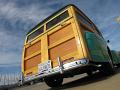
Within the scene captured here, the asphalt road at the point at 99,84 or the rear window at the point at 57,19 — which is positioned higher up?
the rear window at the point at 57,19

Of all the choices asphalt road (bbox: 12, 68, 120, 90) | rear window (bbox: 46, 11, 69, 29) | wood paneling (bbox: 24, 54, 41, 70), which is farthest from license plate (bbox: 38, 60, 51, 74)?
rear window (bbox: 46, 11, 69, 29)

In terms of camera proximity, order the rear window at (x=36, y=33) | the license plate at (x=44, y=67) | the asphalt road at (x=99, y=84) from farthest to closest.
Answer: the rear window at (x=36, y=33) < the license plate at (x=44, y=67) < the asphalt road at (x=99, y=84)

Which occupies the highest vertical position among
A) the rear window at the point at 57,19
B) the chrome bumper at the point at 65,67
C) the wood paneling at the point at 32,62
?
the rear window at the point at 57,19

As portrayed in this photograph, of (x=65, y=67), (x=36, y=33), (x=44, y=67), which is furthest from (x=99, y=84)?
(x=36, y=33)

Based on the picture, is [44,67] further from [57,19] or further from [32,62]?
[57,19]

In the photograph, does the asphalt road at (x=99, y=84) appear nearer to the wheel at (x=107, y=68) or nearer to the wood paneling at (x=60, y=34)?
the wheel at (x=107, y=68)

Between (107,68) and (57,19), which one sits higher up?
(57,19)

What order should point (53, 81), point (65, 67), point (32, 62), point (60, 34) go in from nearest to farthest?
point (65, 67), point (60, 34), point (32, 62), point (53, 81)

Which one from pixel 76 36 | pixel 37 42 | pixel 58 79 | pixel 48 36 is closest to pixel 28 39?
pixel 37 42

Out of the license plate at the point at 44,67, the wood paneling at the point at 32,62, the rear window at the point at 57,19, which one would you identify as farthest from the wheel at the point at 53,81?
the rear window at the point at 57,19

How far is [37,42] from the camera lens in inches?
313

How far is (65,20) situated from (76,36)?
3.14 ft

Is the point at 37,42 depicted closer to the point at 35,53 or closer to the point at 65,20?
the point at 35,53

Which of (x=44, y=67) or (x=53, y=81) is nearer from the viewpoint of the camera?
(x=44, y=67)
